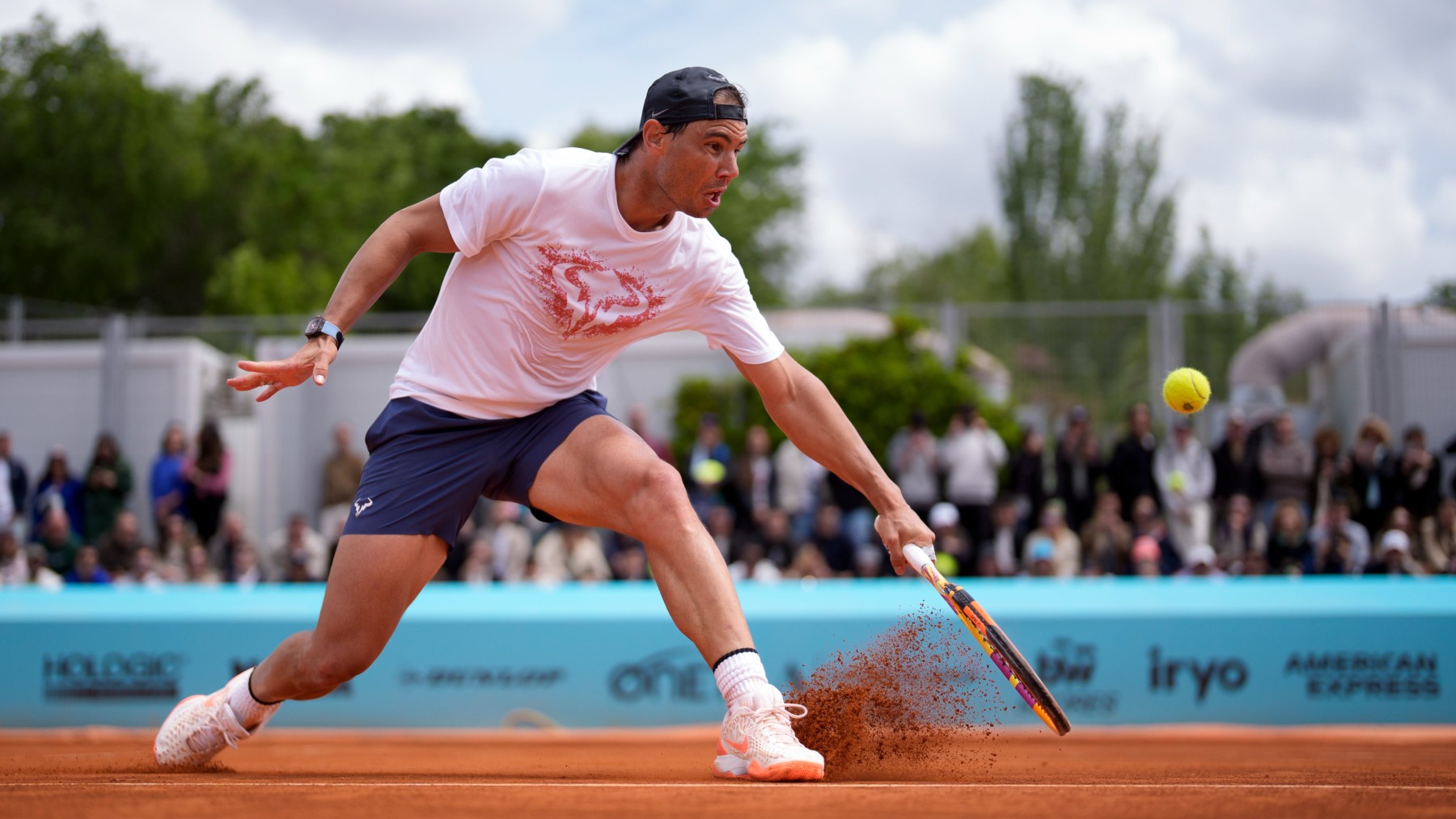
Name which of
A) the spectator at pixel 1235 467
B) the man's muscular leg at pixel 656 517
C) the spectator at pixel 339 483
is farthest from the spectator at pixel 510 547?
the man's muscular leg at pixel 656 517

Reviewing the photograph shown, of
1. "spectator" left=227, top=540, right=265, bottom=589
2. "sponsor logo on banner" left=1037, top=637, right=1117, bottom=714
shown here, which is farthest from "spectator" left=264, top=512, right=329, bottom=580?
"sponsor logo on banner" left=1037, top=637, right=1117, bottom=714

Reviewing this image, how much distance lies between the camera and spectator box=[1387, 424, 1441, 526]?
10430 millimetres

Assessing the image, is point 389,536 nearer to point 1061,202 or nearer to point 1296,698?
point 1296,698

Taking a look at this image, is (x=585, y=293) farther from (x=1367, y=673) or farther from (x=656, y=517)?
(x=1367, y=673)

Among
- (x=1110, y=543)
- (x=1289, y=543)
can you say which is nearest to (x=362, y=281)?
(x=1110, y=543)

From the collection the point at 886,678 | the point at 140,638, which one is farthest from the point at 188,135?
the point at 886,678

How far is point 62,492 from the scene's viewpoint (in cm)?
1251

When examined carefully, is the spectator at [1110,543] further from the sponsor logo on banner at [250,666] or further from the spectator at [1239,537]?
the sponsor logo on banner at [250,666]

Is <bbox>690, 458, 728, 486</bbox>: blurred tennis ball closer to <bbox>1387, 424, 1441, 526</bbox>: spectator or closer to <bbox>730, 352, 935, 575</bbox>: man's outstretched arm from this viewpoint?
<bbox>1387, 424, 1441, 526</bbox>: spectator

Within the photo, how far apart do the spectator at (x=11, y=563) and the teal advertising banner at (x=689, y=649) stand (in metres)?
2.33

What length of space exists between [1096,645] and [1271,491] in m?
3.78

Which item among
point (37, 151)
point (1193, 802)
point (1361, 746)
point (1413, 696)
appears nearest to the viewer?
point (1193, 802)

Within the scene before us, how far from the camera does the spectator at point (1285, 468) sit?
1095 centimetres

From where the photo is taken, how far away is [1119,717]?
8.02 metres
